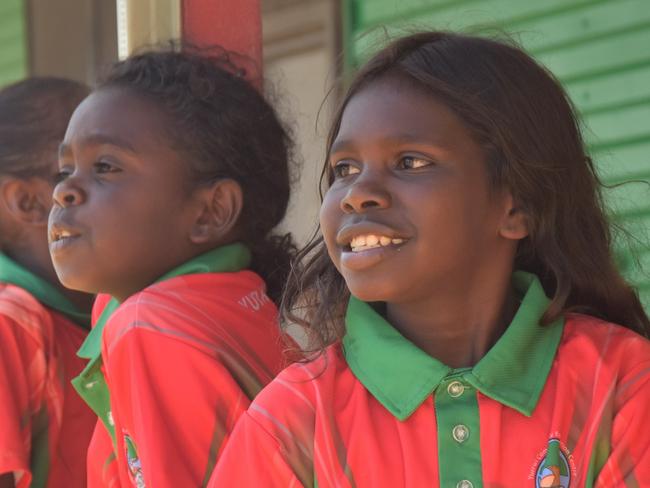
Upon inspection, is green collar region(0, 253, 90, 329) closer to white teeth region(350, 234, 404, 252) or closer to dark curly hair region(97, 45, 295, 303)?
dark curly hair region(97, 45, 295, 303)

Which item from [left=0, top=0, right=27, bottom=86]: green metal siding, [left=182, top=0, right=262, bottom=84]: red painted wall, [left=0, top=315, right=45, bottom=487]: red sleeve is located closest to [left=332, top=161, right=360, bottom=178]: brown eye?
[left=182, top=0, right=262, bottom=84]: red painted wall

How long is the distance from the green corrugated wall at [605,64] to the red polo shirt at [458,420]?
161cm

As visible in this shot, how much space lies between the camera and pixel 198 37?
123 inches

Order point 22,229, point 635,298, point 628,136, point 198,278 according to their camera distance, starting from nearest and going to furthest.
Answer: point 635,298
point 198,278
point 22,229
point 628,136

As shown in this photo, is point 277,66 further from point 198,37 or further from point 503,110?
point 503,110

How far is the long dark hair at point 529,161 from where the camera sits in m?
2.29

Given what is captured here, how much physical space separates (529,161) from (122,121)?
40.8 inches

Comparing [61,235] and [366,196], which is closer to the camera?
[366,196]

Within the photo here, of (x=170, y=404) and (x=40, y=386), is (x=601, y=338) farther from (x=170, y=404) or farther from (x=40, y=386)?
(x=40, y=386)

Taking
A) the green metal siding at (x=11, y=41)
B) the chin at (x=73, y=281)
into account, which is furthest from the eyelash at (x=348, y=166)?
the green metal siding at (x=11, y=41)

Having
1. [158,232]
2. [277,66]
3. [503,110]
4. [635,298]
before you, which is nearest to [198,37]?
[158,232]

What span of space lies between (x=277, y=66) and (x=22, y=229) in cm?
268

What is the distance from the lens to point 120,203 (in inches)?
112

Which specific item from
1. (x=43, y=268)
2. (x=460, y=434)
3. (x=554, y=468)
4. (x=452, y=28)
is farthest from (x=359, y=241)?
(x=452, y=28)
